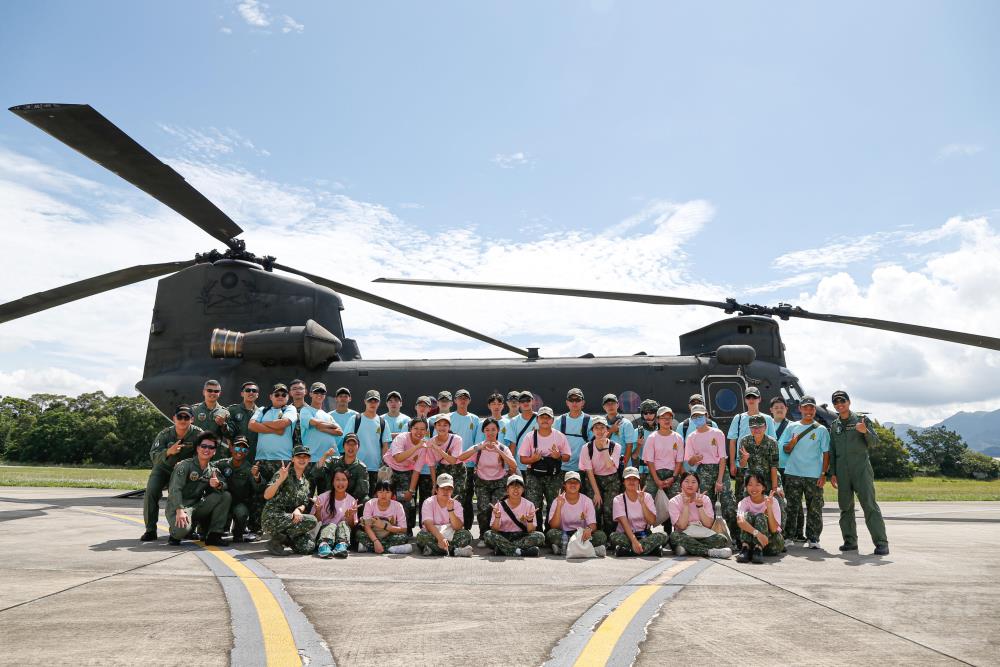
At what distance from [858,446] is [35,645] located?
8439 millimetres

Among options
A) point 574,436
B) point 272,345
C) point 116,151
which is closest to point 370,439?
point 574,436

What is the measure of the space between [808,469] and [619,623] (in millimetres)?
5074

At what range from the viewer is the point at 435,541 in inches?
271

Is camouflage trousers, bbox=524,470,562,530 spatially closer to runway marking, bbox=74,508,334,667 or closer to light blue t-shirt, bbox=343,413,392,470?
light blue t-shirt, bbox=343,413,392,470

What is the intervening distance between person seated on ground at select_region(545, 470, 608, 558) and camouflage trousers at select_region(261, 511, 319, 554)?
2721 millimetres

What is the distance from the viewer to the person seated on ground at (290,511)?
6.84 m

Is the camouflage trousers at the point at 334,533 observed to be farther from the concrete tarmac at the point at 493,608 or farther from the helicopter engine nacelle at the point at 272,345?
the helicopter engine nacelle at the point at 272,345

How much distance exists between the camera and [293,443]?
8133 millimetres

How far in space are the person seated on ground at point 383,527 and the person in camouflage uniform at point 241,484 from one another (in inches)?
63.3

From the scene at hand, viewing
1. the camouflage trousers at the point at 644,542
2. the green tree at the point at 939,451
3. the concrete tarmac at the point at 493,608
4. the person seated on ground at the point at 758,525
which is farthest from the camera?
the green tree at the point at 939,451

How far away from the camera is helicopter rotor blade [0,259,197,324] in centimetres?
1165

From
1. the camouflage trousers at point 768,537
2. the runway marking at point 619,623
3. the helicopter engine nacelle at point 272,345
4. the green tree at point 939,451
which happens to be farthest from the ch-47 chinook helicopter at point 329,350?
the green tree at point 939,451

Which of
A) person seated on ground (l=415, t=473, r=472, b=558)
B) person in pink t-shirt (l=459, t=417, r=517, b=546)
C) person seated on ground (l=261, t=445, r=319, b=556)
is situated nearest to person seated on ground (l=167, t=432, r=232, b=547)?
person seated on ground (l=261, t=445, r=319, b=556)

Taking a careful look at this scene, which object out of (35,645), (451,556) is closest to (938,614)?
(451,556)
